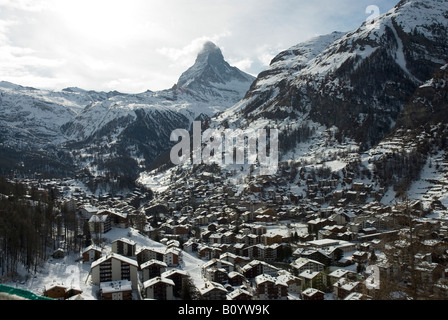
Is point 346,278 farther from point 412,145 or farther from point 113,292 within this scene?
point 412,145

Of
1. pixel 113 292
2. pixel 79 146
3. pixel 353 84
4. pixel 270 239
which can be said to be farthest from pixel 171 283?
pixel 79 146

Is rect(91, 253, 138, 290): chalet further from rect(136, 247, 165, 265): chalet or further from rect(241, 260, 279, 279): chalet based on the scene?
rect(241, 260, 279, 279): chalet

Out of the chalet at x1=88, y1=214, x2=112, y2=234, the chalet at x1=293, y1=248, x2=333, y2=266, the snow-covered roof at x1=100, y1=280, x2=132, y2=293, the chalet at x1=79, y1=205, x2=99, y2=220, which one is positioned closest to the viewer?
the snow-covered roof at x1=100, y1=280, x2=132, y2=293

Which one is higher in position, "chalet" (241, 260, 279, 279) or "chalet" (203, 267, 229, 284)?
"chalet" (203, 267, 229, 284)

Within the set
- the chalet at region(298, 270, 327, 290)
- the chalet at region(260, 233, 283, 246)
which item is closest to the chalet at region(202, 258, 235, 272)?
the chalet at region(298, 270, 327, 290)

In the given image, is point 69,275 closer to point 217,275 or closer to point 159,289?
point 159,289

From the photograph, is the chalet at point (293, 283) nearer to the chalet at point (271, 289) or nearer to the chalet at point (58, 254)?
the chalet at point (271, 289)
